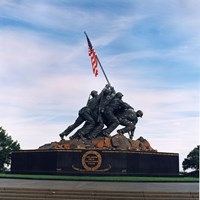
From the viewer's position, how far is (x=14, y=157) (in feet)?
85.5

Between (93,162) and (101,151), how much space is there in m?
0.87

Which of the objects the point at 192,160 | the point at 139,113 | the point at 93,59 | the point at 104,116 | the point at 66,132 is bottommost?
the point at 192,160

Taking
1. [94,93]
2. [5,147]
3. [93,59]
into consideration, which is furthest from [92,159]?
[5,147]

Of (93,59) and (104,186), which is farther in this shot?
(93,59)

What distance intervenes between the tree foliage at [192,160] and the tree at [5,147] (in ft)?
73.6

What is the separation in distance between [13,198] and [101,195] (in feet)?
9.40

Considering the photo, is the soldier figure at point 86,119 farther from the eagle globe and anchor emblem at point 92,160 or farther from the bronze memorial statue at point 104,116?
Answer: the eagle globe and anchor emblem at point 92,160

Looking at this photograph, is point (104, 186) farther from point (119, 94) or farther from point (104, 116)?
point (119, 94)

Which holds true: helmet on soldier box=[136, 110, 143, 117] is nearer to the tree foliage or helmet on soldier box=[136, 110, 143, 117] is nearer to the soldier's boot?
the soldier's boot

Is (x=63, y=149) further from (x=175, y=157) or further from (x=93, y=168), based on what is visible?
(x=175, y=157)

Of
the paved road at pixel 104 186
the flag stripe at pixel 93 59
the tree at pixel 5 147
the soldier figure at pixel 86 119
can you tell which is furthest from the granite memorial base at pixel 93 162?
the tree at pixel 5 147

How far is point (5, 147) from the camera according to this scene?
1884 inches

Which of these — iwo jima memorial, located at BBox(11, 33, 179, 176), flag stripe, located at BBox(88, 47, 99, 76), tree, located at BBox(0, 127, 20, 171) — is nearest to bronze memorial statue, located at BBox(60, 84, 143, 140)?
iwo jima memorial, located at BBox(11, 33, 179, 176)

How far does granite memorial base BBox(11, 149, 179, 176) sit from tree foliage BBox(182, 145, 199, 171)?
2399 cm
